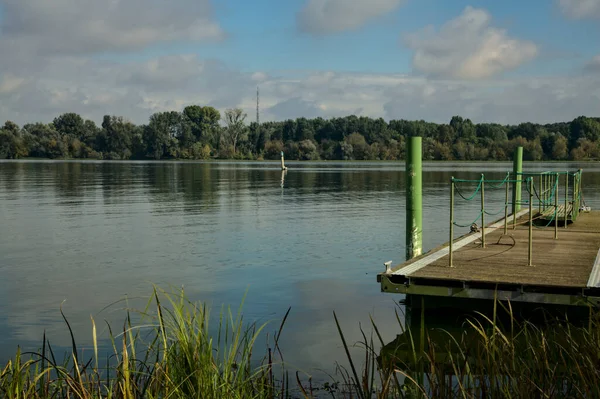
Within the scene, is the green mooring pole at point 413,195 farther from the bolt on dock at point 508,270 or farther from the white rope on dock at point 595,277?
the white rope on dock at point 595,277

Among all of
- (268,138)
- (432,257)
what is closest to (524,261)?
(432,257)

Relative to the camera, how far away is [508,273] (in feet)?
34.4

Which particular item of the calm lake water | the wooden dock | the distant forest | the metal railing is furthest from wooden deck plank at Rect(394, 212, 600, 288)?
the distant forest

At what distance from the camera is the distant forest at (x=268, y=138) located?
122688mm

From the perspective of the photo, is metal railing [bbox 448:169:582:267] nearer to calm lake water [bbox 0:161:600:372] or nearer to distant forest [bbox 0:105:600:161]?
calm lake water [bbox 0:161:600:372]

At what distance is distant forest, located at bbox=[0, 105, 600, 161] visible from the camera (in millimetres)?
122688

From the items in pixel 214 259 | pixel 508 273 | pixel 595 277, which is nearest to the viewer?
pixel 595 277

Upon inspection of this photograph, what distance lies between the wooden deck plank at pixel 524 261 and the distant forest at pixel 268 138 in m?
109

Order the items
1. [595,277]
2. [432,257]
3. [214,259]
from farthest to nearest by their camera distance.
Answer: [214,259] < [432,257] < [595,277]

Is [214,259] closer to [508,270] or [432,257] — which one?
[432,257]

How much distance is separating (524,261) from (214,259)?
25.2 ft

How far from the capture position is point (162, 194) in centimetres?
3762

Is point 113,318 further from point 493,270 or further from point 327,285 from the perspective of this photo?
point 493,270

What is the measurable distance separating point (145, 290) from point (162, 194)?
24.9 m
